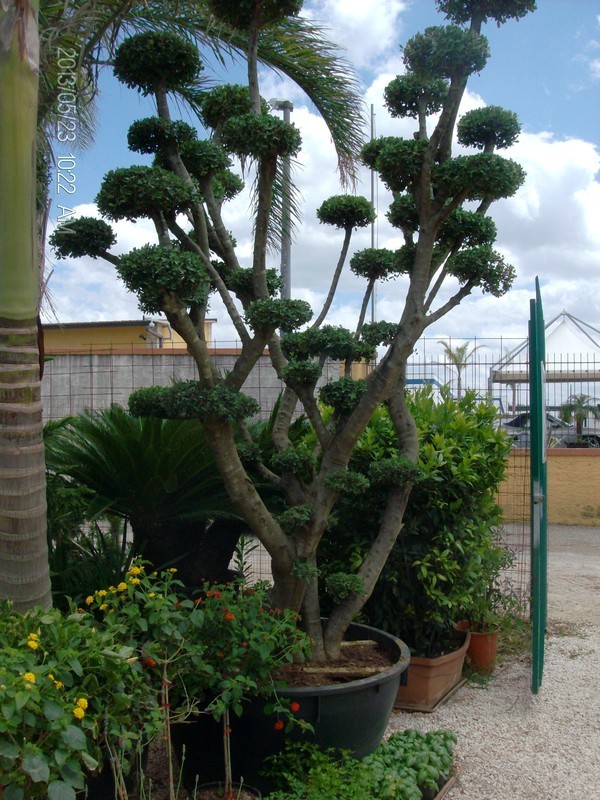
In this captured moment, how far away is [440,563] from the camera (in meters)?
4.72

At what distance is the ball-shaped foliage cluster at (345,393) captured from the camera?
3777mm

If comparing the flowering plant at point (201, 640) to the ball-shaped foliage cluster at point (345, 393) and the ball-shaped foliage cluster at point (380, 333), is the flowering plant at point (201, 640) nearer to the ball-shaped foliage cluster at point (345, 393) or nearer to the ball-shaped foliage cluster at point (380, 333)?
the ball-shaped foliage cluster at point (345, 393)

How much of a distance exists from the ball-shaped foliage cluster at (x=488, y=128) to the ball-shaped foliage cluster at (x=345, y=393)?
4.46ft

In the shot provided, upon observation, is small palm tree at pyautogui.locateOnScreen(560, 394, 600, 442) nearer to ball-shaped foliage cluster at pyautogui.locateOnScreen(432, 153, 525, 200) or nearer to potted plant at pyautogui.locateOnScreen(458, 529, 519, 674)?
potted plant at pyautogui.locateOnScreen(458, 529, 519, 674)

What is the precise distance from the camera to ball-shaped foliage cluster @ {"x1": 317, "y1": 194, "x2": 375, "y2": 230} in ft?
14.5

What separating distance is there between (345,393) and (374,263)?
111cm

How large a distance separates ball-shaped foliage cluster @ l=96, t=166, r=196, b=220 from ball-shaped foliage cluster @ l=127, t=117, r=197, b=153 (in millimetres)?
477

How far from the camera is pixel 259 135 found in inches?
130

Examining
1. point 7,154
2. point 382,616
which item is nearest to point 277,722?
point 382,616

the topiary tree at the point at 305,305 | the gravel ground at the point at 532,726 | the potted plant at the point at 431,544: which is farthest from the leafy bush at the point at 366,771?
the potted plant at the point at 431,544

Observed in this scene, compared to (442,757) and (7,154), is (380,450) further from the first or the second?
(7,154)

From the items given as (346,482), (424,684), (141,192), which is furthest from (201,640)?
(424,684)

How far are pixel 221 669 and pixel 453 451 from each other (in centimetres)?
232

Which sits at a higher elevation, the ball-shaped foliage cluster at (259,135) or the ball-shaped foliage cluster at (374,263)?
the ball-shaped foliage cluster at (259,135)
